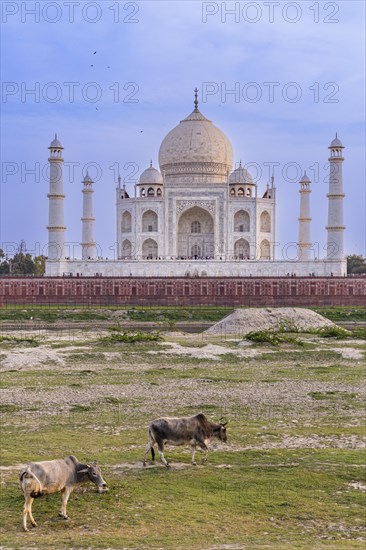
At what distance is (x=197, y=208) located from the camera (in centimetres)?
5609

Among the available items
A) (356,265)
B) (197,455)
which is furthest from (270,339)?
(356,265)

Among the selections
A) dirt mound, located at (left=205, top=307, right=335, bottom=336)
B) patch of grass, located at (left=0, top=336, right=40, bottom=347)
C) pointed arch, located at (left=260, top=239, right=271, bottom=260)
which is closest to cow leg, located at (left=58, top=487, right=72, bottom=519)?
patch of grass, located at (left=0, top=336, right=40, bottom=347)

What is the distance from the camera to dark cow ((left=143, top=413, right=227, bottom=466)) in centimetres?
946

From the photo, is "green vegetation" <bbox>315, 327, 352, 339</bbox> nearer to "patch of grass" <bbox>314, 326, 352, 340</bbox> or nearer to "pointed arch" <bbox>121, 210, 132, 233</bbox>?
"patch of grass" <bbox>314, 326, 352, 340</bbox>

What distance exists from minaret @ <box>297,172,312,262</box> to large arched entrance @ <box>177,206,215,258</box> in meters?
6.00

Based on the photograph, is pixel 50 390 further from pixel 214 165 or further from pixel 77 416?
pixel 214 165

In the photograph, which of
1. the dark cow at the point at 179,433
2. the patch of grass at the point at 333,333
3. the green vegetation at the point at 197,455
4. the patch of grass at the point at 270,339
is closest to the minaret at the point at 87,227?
the patch of grass at the point at 333,333

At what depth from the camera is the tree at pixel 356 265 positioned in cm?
7325

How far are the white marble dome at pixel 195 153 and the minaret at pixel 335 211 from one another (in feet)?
30.9

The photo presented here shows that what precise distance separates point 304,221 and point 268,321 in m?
26.9

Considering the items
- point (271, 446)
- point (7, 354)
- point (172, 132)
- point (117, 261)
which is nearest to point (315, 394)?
point (271, 446)

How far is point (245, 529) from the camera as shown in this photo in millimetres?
7676

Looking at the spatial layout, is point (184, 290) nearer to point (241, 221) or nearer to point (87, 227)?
point (241, 221)

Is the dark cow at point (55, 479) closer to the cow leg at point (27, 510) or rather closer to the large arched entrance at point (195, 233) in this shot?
the cow leg at point (27, 510)
